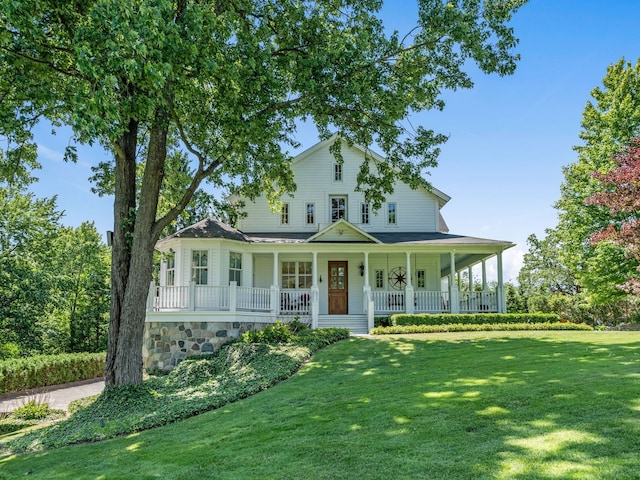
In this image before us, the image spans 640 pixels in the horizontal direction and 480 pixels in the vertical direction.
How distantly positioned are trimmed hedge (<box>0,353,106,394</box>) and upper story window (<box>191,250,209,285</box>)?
5214 millimetres

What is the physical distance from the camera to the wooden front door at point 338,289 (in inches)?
750

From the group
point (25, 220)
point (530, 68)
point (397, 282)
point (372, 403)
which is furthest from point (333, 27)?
point (25, 220)

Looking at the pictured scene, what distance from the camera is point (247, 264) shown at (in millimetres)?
17672

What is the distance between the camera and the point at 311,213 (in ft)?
65.6

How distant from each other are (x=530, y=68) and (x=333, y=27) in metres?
5.26

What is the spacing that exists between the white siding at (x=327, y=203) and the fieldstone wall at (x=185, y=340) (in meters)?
6.30

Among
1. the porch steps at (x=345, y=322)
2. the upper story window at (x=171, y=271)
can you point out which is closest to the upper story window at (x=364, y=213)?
the porch steps at (x=345, y=322)

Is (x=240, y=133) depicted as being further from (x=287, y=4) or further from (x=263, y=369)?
(x=263, y=369)

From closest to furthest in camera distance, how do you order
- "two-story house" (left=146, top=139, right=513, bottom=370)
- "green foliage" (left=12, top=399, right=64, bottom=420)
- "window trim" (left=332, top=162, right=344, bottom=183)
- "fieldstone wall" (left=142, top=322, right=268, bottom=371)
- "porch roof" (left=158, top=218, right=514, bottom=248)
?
"green foliage" (left=12, top=399, right=64, bottom=420) → "fieldstone wall" (left=142, top=322, right=268, bottom=371) → "two-story house" (left=146, top=139, right=513, bottom=370) → "porch roof" (left=158, top=218, right=514, bottom=248) → "window trim" (left=332, top=162, right=344, bottom=183)

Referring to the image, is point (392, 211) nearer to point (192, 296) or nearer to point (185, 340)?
point (192, 296)

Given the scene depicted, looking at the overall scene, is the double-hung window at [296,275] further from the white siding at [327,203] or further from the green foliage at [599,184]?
the green foliage at [599,184]

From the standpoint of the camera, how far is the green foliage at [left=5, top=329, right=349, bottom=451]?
710cm

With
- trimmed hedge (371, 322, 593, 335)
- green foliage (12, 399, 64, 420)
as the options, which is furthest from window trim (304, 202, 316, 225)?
green foliage (12, 399, 64, 420)

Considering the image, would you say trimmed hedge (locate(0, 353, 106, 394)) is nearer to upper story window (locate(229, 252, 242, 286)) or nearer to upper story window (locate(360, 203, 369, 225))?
upper story window (locate(229, 252, 242, 286))
